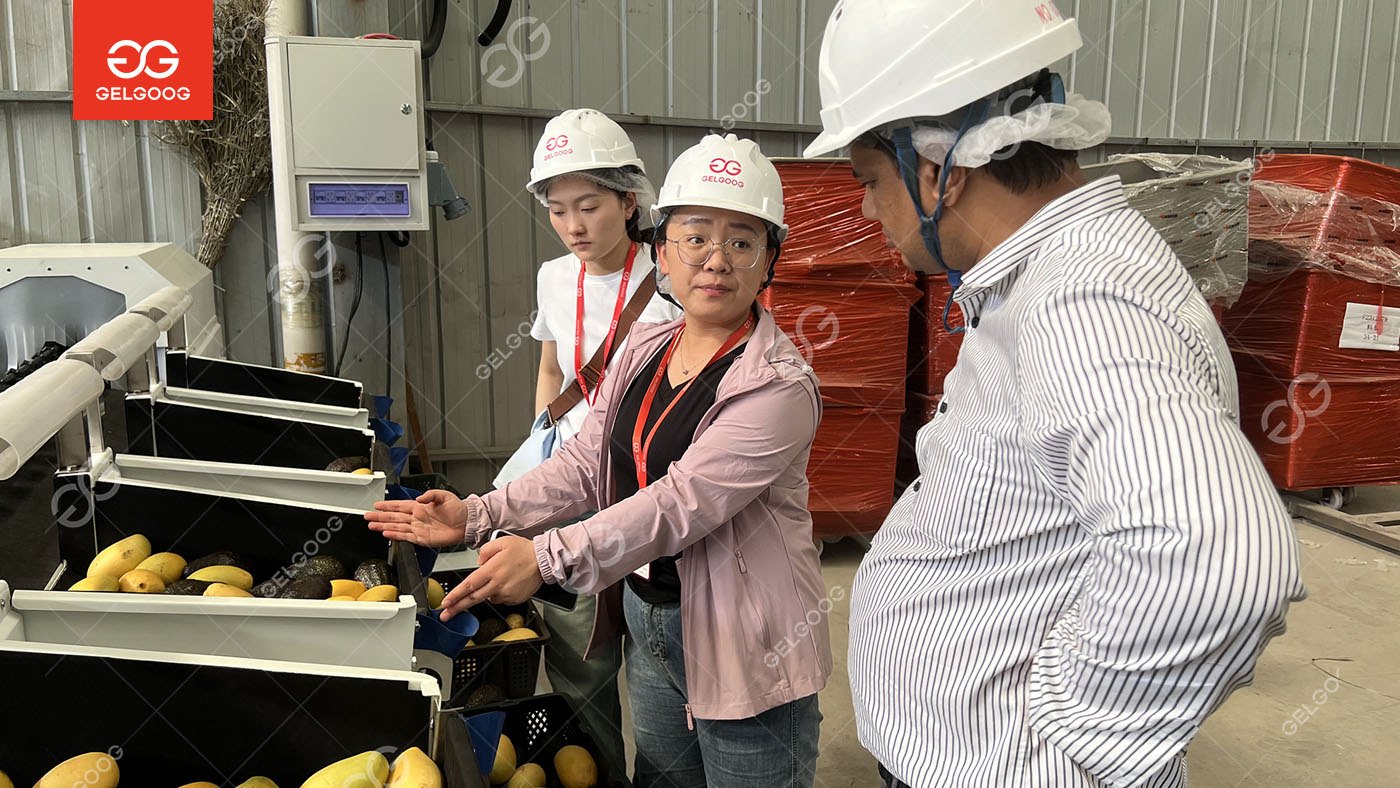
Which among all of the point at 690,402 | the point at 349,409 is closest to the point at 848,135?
the point at 690,402

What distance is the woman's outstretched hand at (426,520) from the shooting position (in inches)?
54.6

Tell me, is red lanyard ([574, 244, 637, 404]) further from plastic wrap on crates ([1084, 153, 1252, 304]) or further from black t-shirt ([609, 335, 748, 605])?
plastic wrap on crates ([1084, 153, 1252, 304])

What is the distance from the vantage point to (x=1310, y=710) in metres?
2.65

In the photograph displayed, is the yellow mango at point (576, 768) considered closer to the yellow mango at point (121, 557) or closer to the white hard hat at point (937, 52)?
the yellow mango at point (121, 557)

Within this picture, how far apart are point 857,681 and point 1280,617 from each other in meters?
0.51

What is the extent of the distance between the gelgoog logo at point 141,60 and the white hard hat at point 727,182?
1484mm

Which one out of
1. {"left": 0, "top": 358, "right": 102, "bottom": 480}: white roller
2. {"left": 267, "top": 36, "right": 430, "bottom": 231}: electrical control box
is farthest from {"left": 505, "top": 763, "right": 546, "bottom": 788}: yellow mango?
{"left": 267, "top": 36, "right": 430, "bottom": 231}: electrical control box

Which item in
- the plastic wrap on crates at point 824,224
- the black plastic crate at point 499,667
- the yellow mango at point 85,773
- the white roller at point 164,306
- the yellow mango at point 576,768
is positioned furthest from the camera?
the plastic wrap on crates at point 824,224

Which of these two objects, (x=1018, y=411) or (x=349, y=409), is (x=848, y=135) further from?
(x=349, y=409)

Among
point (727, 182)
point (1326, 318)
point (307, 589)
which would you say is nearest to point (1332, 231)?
point (1326, 318)

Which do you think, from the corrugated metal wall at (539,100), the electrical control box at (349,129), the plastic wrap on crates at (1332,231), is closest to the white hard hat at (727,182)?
the electrical control box at (349,129)

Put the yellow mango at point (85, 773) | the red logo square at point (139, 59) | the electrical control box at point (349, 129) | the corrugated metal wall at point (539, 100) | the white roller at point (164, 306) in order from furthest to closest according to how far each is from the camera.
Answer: the corrugated metal wall at point (539, 100), the electrical control box at point (349, 129), the red logo square at point (139, 59), the white roller at point (164, 306), the yellow mango at point (85, 773)

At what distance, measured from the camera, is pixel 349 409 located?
229cm

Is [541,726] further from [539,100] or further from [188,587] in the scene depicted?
[539,100]
